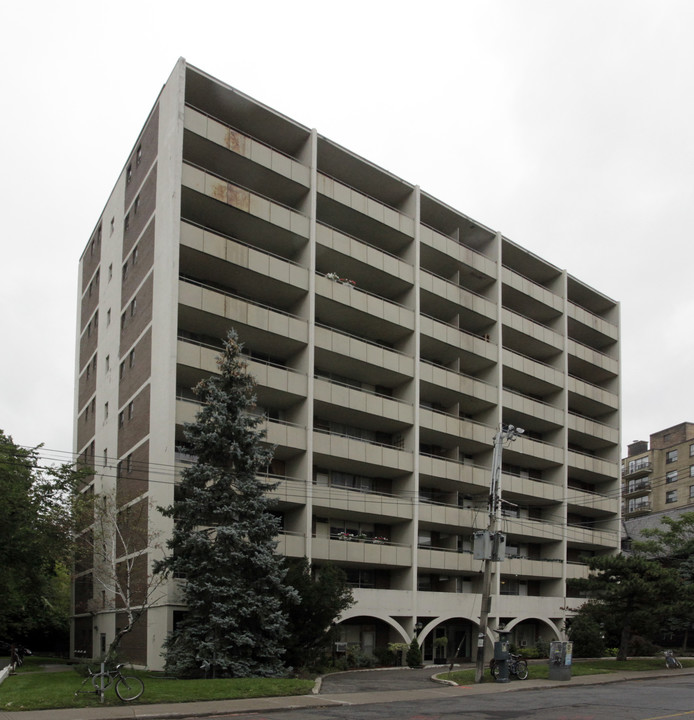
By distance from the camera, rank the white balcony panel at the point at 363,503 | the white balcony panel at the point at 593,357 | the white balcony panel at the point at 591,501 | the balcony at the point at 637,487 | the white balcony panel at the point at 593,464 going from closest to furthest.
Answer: the white balcony panel at the point at 363,503
the white balcony panel at the point at 591,501
the white balcony panel at the point at 593,464
the white balcony panel at the point at 593,357
the balcony at the point at 637,487

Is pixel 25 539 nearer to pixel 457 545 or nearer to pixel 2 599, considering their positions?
pixel 2 599

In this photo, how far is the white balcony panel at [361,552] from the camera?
130ft

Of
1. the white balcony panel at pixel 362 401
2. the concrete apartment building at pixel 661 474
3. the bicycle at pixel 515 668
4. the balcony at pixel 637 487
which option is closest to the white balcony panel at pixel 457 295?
the white balcony panel at pixel 362 401

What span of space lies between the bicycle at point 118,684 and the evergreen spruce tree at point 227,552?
474cm

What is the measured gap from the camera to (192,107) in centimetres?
3953

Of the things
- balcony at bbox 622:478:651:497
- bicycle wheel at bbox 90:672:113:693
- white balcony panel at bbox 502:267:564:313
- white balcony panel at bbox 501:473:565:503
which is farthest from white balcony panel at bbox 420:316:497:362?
balcony at bbox 622:478:651:497

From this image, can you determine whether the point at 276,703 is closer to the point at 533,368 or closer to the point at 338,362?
the point at 338,362

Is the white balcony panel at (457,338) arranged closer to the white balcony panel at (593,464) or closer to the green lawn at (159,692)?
the white balcony panel at (593,464)

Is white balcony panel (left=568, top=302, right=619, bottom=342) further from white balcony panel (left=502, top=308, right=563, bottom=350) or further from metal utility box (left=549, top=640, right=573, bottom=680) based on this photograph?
metal utility box (left=549, top=640, right=573, bottom=680)

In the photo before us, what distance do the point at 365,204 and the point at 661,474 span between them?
235 feet

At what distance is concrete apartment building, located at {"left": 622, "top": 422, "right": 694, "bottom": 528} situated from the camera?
321 ft

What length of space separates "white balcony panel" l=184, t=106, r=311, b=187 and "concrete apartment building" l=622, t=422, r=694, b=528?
68.1 meters

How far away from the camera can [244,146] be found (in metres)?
40.6

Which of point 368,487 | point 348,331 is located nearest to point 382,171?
point 348,331
